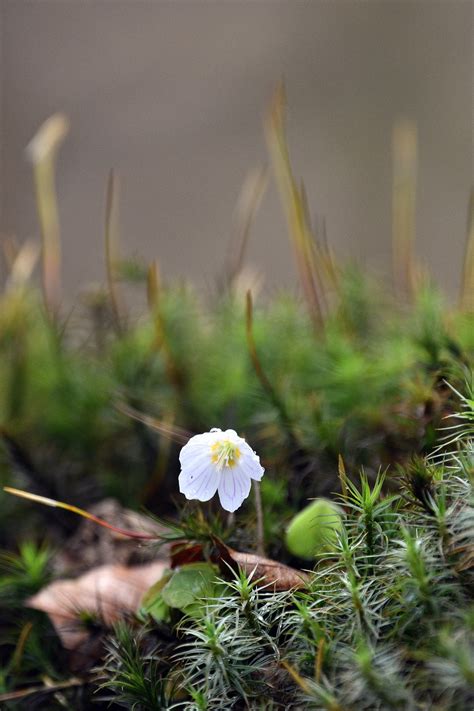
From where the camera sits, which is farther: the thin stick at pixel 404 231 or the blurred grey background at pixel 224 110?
the blurred grey background at pixel 224 110

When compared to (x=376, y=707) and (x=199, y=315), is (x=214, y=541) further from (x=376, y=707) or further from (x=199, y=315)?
(x=199, y=315)

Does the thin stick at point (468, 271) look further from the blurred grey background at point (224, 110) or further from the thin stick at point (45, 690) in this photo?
the blurred grey background at point (224, 110)

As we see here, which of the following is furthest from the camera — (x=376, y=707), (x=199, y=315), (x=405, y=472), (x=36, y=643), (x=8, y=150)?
(x=8, y=150)

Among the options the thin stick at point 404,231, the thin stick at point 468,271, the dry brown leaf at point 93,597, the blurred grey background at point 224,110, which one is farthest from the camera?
the blurred grey background at point 224,110

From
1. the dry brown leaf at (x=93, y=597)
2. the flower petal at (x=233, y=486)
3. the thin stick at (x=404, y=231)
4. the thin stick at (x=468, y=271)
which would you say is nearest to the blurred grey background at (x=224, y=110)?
the thin stick at (x=404, y=231)

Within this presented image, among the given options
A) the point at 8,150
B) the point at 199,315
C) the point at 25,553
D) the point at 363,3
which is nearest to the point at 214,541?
the point at 25,553

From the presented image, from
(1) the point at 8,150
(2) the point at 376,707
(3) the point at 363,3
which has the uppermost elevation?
(2) the point at 376,707
